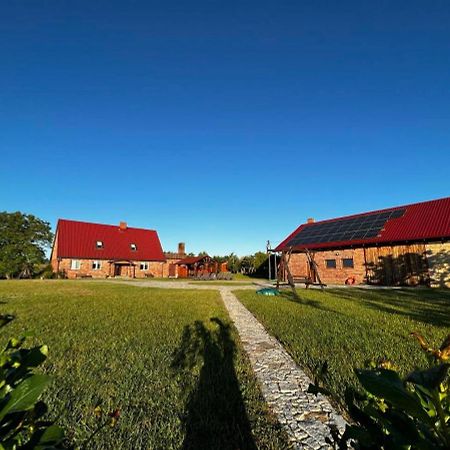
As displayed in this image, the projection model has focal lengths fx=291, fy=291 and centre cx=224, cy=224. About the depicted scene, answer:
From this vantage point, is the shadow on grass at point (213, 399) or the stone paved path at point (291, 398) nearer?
the shadow on grass at point (213, 399)

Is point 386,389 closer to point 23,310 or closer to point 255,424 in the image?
point 255,424

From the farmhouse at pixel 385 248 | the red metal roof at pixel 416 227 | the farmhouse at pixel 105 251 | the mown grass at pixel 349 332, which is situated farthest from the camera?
the farmhouse at pixel 105 251

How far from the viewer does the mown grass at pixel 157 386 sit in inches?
107

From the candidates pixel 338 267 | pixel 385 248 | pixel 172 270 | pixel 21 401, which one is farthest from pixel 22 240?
pixel 21 401

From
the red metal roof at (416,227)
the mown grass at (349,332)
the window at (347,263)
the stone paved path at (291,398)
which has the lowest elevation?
the stone paved path at (291,398)

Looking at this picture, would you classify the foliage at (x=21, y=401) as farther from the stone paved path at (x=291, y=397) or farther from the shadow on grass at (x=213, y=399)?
the stone paved path at (x=291, y=397)

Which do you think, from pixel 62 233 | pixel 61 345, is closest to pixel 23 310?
pixel 61 345

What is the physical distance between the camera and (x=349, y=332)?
630cm

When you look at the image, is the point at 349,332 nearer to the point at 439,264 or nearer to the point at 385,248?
the point at 439,264

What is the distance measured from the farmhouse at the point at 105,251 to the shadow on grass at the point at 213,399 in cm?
3326

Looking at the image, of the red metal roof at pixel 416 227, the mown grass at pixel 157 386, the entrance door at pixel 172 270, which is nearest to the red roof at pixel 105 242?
the entrance door at pixel 172 270

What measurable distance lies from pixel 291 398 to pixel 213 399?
94cm

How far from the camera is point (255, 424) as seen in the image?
2930 mm

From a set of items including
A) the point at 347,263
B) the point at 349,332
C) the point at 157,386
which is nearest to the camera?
the point at 157,386
